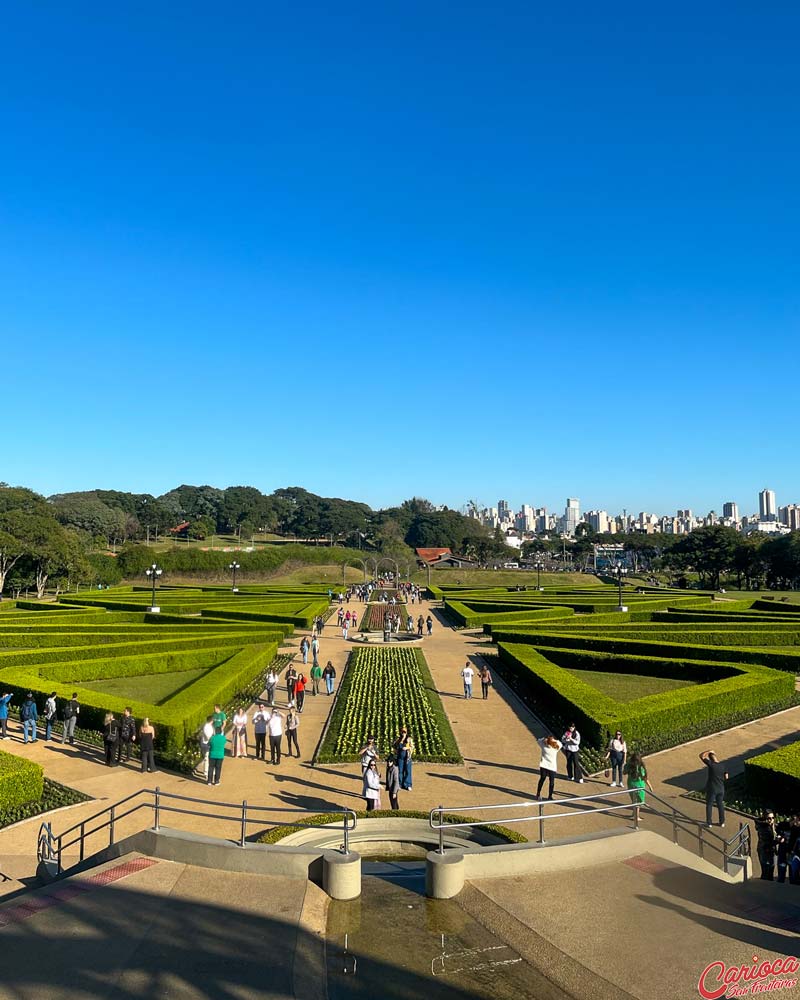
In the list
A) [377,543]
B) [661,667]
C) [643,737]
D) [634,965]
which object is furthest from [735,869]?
[377,543]

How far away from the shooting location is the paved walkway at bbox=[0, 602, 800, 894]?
12.0m

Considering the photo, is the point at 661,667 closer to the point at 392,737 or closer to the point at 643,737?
the point at 643,737

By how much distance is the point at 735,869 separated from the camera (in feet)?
32.4

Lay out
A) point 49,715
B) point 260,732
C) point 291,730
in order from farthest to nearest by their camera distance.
Result: 1. point 49,715
2. point 291,730
3. point 260,732

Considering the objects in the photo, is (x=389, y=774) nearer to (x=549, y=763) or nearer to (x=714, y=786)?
(x=549, y=763)

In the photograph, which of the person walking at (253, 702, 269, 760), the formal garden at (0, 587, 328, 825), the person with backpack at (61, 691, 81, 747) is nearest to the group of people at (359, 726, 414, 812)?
the person walking at (253, 702, 269, 760)

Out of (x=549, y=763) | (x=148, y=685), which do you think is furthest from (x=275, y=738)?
(x=148, y=685)

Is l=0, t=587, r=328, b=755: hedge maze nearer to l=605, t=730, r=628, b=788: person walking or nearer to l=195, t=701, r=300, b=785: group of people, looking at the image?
l=195, t=701, r=300, b=785: group of people

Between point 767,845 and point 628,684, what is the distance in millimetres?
14477

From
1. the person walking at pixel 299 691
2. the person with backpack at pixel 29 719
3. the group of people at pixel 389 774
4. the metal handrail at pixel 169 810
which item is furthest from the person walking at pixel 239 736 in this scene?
the person with backpack at pixel 29 719

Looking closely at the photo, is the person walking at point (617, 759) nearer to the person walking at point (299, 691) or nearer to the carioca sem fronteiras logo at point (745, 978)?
the carioca sem fronteiras logo at point (745, 978)

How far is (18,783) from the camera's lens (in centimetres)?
1286

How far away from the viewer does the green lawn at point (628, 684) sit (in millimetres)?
22744

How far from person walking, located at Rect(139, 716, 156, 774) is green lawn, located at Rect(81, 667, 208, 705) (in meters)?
5.30
